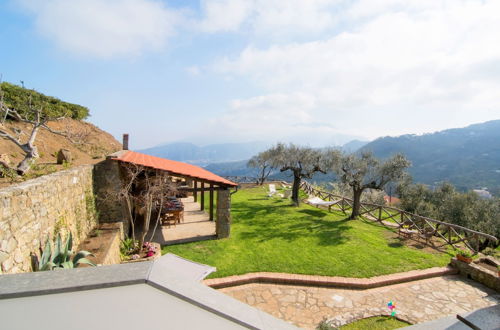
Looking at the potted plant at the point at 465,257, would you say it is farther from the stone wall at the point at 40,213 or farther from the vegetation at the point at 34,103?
the vegetation at the point at 34,103

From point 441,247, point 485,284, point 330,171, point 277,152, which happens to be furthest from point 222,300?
point 277,152

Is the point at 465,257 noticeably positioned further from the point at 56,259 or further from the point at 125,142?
the point at 125,142

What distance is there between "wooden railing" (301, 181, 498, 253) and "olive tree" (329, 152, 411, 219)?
153cm

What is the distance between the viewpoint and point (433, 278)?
8.40m

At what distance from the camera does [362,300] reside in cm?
698

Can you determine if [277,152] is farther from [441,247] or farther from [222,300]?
[222,300]

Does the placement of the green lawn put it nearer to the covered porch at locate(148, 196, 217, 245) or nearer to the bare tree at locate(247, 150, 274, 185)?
the covered porch at locate(148, 196, 217, 245)

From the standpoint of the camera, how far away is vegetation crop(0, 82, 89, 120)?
13.3 meters

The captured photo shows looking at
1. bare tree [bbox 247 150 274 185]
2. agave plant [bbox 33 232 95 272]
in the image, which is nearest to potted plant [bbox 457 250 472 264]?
agave plant [bbox 33 232 95 272]

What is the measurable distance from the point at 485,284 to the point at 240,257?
26.5ft

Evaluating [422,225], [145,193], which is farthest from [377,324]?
[422,225]

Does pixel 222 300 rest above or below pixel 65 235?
above

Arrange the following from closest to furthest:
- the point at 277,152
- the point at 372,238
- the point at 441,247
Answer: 1. the point at 441,247
2. the point at 372,238
3. the point at 277,152

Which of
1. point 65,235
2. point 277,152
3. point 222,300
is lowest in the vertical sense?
point 65,235
